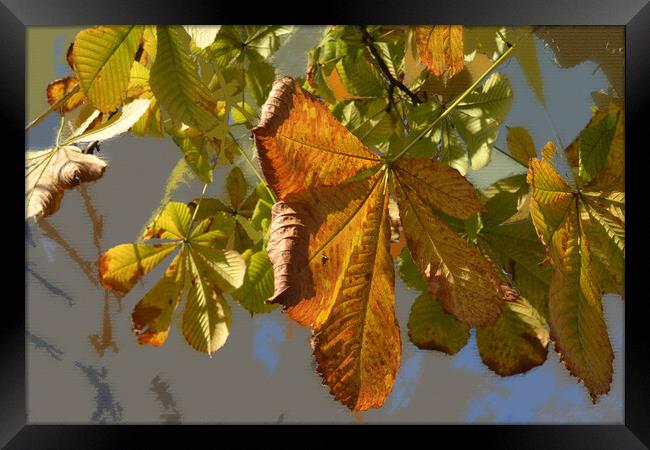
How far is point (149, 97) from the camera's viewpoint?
2.85 ft

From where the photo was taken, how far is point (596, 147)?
752 mm

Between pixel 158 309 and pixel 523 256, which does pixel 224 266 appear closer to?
pixel 158 309

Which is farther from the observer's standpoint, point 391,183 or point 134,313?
point 134,313

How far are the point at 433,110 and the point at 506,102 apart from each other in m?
0.10

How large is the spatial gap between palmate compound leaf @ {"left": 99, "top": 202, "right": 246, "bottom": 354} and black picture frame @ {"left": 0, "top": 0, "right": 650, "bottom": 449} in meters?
0.12

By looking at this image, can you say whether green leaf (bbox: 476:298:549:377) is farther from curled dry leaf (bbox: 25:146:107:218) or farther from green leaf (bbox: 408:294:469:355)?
curled dry leaf (bbox: 25:146:107:218)

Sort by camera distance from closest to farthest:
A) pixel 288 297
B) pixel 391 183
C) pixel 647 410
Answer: pixel 288 297 → pixel 391 183 → pixel 647 410

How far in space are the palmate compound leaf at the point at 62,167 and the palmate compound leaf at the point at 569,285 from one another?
19.0 inches

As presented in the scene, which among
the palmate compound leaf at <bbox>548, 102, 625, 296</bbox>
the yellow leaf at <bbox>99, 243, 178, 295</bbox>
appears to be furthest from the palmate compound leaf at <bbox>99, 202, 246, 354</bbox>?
the palmate compound leaf at <bbox>548, 102, 625, 296</bbox>

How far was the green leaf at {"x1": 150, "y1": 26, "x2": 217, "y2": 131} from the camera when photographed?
0.71m

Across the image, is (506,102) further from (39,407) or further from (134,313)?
(39,407)
